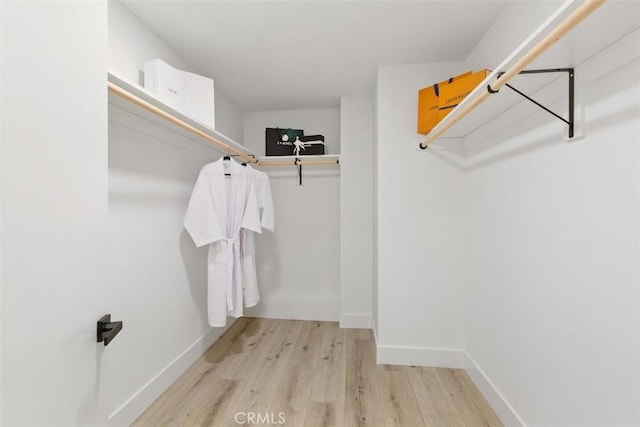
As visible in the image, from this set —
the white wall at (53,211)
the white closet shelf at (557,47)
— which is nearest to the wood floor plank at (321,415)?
the white wall at (53,211)

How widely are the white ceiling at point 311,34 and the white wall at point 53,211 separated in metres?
1.02

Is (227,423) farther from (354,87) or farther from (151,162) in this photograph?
(354,87)

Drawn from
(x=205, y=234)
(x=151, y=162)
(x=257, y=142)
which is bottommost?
(x=205, y=234)

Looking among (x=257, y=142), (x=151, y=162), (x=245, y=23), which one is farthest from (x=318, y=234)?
(x=245, y=23)

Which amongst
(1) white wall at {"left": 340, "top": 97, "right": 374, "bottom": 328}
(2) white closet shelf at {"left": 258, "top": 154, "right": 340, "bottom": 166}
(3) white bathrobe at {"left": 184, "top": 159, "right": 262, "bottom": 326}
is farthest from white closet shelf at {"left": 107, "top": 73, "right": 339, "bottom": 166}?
(1) white wall at {"left": 340, "top": 97, "right": 374, "bottom": 328}

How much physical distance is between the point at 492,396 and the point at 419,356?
550mm

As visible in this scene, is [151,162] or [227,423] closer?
[227,423]

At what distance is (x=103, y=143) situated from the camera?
0.78 meters

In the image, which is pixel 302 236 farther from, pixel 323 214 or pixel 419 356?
pixel 419 356

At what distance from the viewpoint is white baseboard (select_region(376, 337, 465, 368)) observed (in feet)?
6.94

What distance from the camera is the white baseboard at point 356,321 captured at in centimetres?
285

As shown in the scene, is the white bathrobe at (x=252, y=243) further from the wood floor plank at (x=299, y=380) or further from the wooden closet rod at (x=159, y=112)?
the wood floor plank at (x=299, y=380)

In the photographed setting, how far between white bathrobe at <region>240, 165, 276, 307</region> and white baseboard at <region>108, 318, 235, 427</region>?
510mm

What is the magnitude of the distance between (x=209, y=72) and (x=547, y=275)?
2545mm
